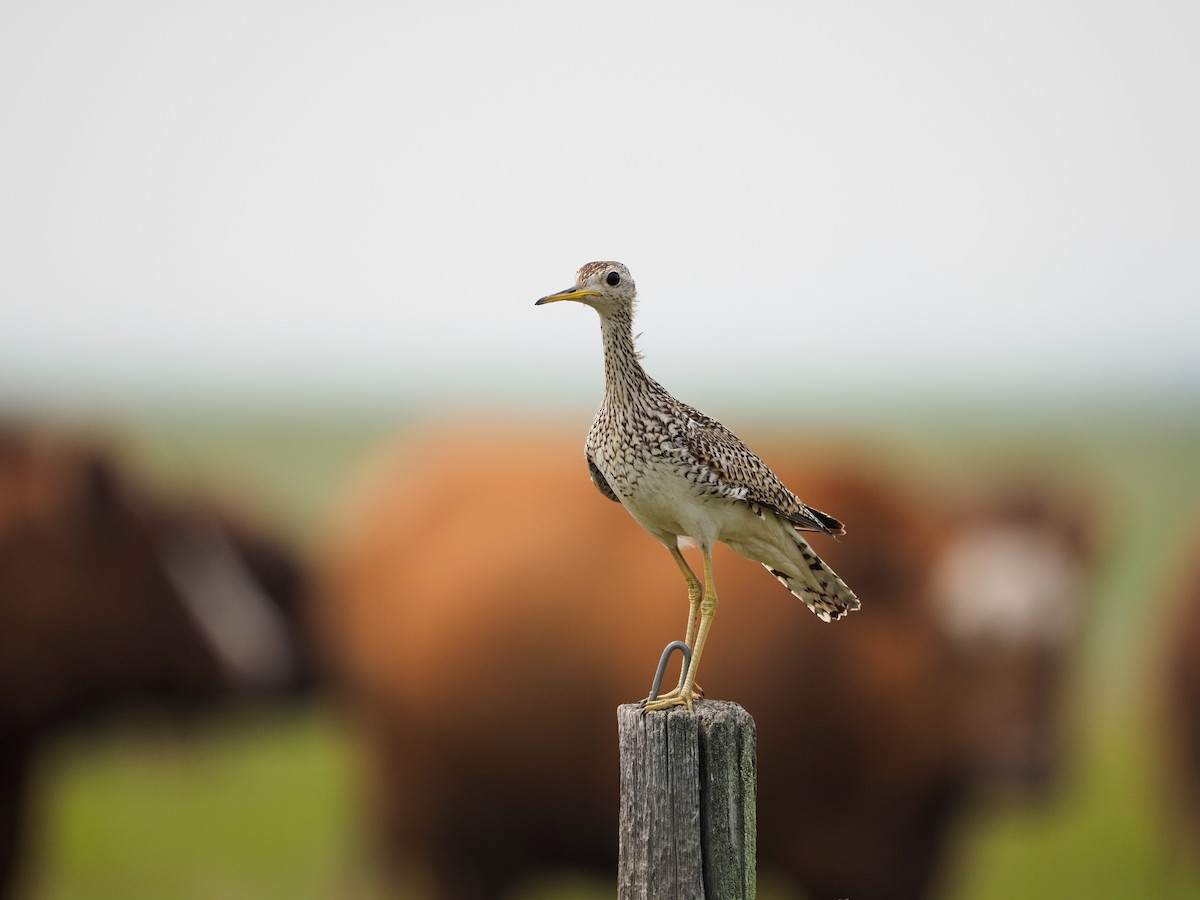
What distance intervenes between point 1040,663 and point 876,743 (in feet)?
6.04

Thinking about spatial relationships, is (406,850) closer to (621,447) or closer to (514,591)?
(514,591)

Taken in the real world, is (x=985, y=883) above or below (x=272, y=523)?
below

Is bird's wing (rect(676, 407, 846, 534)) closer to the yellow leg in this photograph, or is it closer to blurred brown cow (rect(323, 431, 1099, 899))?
the yellow leg

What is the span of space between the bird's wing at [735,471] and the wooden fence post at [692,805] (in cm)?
70

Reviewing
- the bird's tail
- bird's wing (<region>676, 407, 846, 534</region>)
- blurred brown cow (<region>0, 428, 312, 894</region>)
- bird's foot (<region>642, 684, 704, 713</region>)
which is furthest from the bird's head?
blurred brown cow (<region>0, 428, 312, 894</region>)

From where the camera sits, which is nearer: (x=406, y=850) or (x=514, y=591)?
(x=514, y=591)

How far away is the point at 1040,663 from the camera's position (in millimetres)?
11266

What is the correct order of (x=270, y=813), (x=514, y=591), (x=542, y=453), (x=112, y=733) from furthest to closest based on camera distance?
(x=270, y=813) → (x=112, y=733) → (x=542, y=453) → (x=514, y=591)

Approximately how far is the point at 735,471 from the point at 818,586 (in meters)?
0.66

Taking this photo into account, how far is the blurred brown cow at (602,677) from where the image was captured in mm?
10250

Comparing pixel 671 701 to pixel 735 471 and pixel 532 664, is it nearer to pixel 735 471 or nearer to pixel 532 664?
pixel 735 471

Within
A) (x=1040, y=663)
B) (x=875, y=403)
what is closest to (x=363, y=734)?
(x=1040, y=663)

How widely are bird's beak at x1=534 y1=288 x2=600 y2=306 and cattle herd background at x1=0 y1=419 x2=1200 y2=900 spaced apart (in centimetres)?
599

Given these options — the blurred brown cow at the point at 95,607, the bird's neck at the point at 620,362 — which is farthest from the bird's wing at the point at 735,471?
the blurred brown cow at the point at 95,607
